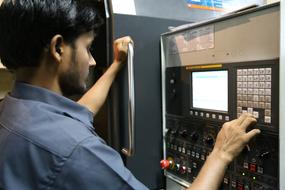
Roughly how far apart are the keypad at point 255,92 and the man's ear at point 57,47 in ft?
1.79

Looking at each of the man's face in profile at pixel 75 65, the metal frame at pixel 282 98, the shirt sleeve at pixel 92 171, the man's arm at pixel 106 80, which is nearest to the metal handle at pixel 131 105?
the man's arm at pixel 106 80

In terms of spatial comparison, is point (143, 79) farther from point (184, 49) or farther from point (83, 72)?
point (83, 72)

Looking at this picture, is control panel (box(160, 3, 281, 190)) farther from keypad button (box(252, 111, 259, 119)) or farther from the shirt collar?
the shirt collar

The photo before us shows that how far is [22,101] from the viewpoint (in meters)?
0.81

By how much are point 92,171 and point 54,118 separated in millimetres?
163

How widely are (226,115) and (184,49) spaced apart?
13.3 inches

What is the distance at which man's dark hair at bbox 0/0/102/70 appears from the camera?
784mm

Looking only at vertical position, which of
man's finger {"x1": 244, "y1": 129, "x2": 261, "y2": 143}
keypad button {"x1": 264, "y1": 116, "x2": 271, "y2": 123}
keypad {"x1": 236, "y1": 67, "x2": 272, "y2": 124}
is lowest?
man's finger {"x1": 244, "y1": 129, "x2": 261, "y2": 143}

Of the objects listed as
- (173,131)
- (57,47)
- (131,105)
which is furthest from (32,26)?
(173,131)

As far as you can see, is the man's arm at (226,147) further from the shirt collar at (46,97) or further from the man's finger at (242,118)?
the shirt collar at (46,97)

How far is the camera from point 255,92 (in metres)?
0.94

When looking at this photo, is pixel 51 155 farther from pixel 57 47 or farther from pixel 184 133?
pixel 184 133

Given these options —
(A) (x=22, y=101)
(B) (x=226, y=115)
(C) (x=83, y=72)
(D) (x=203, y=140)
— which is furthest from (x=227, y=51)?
(A) (x=22, y=101)

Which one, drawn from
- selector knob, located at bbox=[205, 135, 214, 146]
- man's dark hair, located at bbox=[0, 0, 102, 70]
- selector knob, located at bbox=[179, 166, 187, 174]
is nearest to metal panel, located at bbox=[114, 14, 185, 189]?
selector knob, located at bbox=[179, 166, 187, 174]
